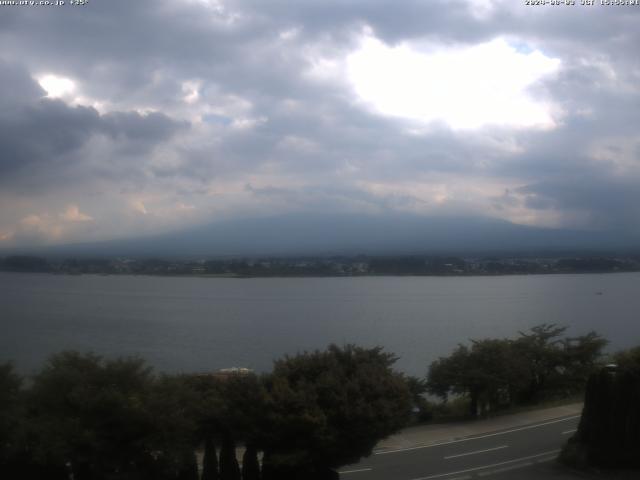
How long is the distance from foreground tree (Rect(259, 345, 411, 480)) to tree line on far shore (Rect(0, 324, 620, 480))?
0.02 meters

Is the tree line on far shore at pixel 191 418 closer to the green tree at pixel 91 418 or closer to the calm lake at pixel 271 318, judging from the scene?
the green tree at pixel 91 418

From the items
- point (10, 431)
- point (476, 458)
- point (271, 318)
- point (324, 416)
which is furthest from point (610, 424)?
point (271, 318)

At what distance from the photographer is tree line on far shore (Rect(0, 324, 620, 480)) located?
982 centimetres

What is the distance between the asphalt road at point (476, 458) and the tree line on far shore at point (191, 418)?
7.11ft

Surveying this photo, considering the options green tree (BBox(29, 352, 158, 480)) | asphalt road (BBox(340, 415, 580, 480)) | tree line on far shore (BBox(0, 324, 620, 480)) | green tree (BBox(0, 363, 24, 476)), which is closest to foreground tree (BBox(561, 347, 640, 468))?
asphalt road (BBox(340, 415, 580, 480))

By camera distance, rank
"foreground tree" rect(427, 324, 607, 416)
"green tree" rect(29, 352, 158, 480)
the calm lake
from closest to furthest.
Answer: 1. "green tree" rect(29, 352, 158, 480)
2. "foreground tree" rect(427, 324, 607, 416)
3. the calm lake

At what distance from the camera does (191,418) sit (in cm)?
1066

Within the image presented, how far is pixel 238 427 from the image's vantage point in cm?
1116

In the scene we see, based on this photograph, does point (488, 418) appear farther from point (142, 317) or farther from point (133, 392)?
point (142, 317)

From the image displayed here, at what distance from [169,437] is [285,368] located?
8.30 ft

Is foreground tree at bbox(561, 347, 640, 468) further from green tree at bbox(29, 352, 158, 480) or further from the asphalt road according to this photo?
green tree at bbox(29, 352, 158, 480)

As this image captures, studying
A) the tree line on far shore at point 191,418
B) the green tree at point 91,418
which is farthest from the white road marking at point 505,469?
the green tree at point 91,418

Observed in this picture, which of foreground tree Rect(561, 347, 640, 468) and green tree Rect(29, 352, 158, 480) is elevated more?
green tree Rect(29, 352, 158, 480)

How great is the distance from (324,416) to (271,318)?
45.8 metres
